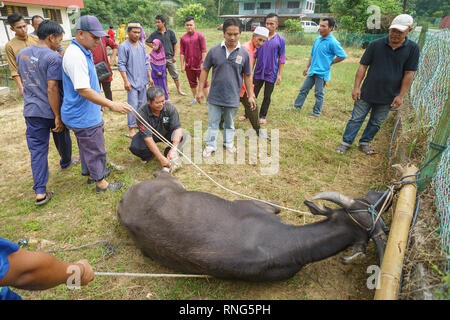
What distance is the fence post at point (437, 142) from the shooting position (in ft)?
8.74

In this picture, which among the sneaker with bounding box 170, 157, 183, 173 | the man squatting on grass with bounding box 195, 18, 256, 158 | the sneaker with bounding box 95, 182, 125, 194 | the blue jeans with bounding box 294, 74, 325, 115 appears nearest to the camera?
the sneaker with bounding box 95, 182, 125, 194

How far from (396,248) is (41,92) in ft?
14.3

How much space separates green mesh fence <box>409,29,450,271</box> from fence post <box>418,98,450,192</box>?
51mm

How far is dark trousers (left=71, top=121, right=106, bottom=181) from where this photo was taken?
11.2 feet

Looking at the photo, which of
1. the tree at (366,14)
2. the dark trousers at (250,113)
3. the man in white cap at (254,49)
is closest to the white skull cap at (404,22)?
the man in white cap at (254,49)

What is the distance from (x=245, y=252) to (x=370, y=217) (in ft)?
4.11

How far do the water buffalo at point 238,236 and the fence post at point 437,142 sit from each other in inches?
24.3

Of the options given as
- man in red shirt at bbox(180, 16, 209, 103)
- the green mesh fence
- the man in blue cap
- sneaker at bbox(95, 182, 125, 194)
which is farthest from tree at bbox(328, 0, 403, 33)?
sneaker at bbox(95, 182, 125, 194)

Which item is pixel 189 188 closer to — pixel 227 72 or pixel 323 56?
pixel 227 72

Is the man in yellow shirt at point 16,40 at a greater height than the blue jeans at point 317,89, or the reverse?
the man in yellow shirt at point 16,40

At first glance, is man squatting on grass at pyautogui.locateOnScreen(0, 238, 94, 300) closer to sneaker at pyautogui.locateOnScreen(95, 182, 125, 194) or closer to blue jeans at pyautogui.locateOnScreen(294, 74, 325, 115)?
sneaker at pyautogui.locateOnScreen(95, 182, 125, 194)

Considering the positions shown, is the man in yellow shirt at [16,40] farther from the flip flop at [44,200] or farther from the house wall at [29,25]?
the house wall at [29,25]

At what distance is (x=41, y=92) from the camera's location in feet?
11.2

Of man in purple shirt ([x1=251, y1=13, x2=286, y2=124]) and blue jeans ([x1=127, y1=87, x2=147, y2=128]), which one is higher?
man in purple shirt ([x1=251, y1=13, x2=286, y2=124])
